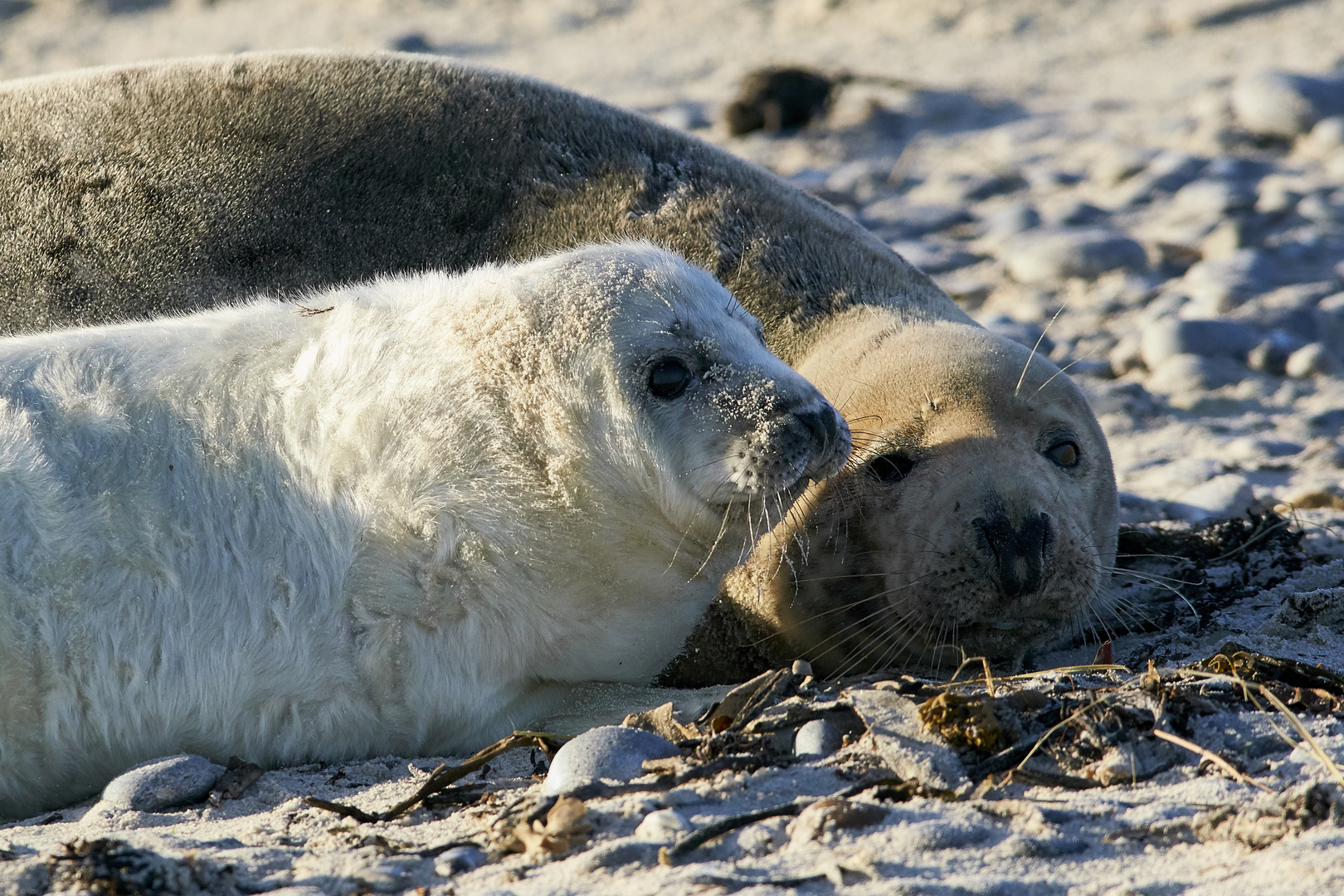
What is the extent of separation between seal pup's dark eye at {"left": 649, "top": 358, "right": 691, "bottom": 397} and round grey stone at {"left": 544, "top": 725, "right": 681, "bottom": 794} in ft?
2.16

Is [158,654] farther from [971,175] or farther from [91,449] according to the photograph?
[971,175]

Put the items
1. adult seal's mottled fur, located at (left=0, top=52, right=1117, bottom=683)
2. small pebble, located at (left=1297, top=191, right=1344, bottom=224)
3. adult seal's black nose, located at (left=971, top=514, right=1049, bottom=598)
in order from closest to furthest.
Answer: adult seal's black nose, located at (left=971, top=514, right=1049, bottom=598) → adult seal's mottled fur, located at (left=0, top=52, right=1117, bottom=683) → small pebble, located at (left=1297, top=191, right=1344, bottom=224)

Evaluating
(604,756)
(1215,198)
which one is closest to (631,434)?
(604,756)

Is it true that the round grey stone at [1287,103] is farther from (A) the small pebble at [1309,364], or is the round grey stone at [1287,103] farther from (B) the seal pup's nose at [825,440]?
(B) the seal pup's nose at [825,440]

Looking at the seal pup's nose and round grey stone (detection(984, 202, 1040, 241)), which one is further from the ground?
round grey stone (detection(984, 202, 1040, 241))

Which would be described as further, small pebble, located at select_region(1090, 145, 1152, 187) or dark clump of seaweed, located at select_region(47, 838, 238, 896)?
small pebble, located at select_region(1090, 145, 1152, 187)

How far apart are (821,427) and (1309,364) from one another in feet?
11.2

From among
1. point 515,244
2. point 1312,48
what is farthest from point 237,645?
point 1312,48

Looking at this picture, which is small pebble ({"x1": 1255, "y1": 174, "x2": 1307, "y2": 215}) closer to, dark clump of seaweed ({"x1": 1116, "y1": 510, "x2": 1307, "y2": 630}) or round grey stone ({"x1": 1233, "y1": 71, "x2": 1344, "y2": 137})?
round grey stone ({"x1": 1233, "y1": 71, "x2": 1344, "y2": 137})

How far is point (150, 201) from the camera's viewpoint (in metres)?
4.41

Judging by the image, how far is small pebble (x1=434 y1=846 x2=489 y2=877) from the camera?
2.28 metres

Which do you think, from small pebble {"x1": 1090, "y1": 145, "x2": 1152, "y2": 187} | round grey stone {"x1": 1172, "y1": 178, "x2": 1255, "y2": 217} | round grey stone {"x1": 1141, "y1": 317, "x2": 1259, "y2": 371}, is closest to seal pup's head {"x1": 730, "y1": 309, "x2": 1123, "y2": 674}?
round grey stone {"x1": 1141, "y1": 317, "x2": 1259, "y2": 371}

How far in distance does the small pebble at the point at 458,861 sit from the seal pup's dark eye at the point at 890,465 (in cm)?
155

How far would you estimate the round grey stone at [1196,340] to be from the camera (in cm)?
581
